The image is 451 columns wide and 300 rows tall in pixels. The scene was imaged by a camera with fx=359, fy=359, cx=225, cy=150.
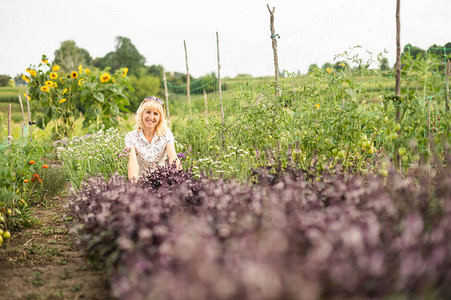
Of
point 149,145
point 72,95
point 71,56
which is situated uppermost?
point 71,56

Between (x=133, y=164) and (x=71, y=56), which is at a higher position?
(x=71, y=56)

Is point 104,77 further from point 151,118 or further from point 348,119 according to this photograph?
point 348,119

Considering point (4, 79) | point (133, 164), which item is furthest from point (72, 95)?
point (4, 79)

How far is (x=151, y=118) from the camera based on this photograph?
4.11 m

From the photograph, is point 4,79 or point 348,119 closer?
point 348,119

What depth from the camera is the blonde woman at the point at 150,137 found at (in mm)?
4117

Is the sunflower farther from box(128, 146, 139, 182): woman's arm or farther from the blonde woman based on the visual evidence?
box(128, 146, 139, 182): woman's arm

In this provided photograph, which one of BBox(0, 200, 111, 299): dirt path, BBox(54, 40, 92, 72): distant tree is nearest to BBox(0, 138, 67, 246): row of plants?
BBox(0, 200, 111, 299): dirt path

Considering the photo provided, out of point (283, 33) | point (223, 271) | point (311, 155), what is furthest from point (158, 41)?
point (223, 271)

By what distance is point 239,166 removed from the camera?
4.47 m

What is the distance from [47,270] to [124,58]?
1495 inches

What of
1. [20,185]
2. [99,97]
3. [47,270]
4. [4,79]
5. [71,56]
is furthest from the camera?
[71,56]

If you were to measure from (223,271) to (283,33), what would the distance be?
4.68 metres

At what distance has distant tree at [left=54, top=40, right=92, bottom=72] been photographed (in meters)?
30.6
